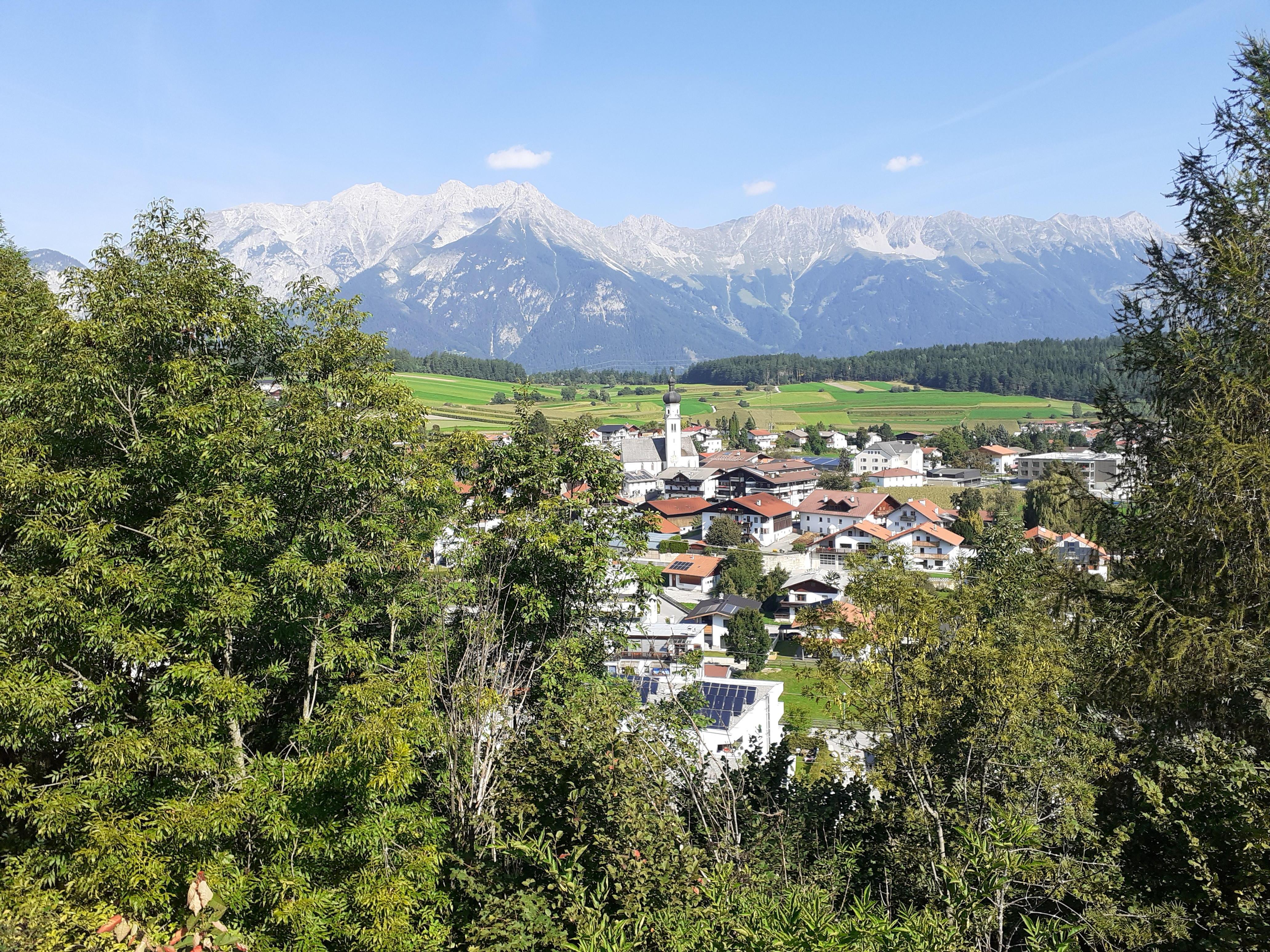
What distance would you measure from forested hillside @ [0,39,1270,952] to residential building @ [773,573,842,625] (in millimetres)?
28937

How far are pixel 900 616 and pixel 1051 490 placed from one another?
2.86 metres

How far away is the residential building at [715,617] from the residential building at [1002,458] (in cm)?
5303

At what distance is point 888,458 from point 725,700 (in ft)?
224

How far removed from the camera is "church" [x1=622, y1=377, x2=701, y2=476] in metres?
76.8

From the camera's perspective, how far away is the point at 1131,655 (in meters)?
7.15

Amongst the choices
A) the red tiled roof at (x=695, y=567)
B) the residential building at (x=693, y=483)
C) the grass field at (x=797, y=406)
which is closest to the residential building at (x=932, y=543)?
the red tiled roof at (x=695, y=567)

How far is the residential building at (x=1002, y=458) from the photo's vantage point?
78.7 m

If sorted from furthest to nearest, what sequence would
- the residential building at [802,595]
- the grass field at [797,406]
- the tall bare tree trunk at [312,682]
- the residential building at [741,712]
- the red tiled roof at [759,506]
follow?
the grass field at [797,406]
the red tiled roof at [759,506]
the residential building at [802,595]
the residential building at [741,712]
the tall bare tree trunk at [312,682]

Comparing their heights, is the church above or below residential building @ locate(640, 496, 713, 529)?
above

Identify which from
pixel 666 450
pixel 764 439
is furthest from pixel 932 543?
pixel 764 439

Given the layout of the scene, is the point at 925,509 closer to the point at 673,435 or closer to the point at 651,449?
the point at 673,435

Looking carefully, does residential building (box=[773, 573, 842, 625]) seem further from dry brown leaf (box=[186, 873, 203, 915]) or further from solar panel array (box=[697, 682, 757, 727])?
dry brown leaf (box=[186, 873, 203, 915])

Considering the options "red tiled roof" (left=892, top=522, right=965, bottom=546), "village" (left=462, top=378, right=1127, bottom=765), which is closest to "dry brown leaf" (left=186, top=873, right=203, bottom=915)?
"village" (left=462, top=378, right=1127, bottom=765)

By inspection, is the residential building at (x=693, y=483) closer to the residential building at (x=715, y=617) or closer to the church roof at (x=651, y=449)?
the church roof at (x=651, y=449)
